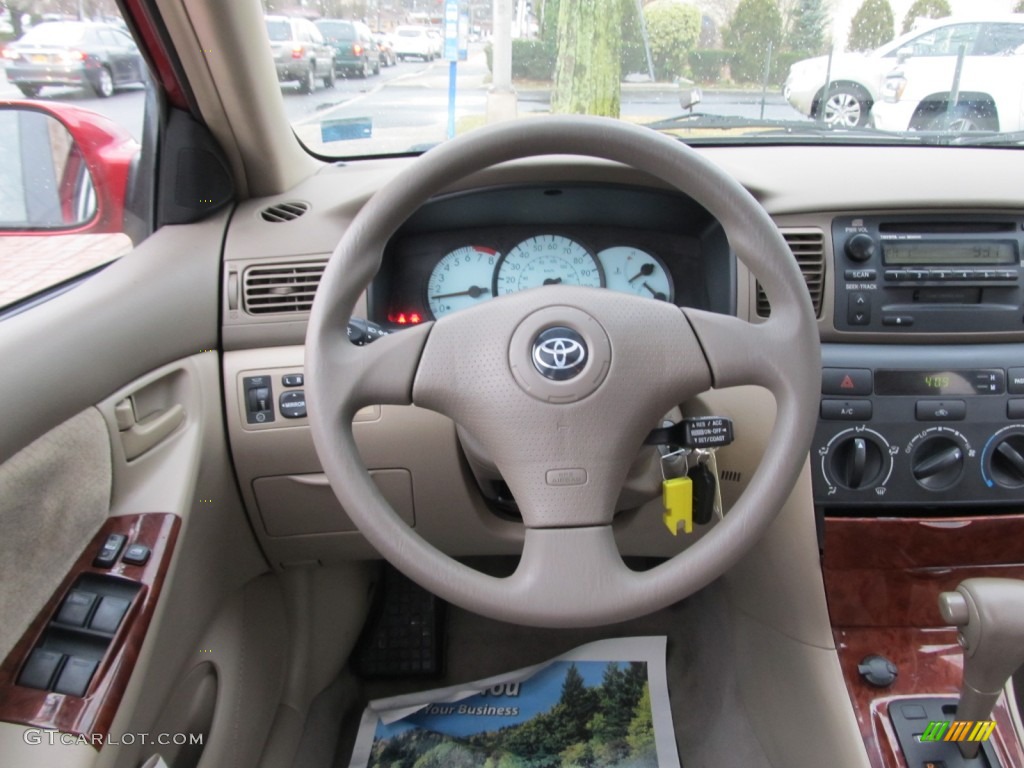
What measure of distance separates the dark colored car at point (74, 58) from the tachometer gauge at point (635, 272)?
0.89 meters

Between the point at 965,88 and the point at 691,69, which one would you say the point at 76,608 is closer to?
the point at 691,69

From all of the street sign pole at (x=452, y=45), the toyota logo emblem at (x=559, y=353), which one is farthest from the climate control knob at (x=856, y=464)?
the street sign pole at (x=452, y=45)

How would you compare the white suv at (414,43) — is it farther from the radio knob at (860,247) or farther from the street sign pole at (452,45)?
the radio knob at (860,247)

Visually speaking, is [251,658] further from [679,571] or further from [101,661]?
[679,571]

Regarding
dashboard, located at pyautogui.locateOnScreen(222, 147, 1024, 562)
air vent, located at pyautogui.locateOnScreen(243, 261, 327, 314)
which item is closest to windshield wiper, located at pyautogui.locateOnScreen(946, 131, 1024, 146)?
dashboard, located at pyautogui.locateOnScreen(222, 147, 1024, 562)

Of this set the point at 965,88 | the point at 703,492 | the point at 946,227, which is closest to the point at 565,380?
the point at 703,492

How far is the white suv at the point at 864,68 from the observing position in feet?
5.06

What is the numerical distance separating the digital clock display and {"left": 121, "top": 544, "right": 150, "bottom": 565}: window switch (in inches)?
47.8

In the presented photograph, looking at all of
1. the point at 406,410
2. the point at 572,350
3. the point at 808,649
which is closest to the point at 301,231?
the point at 406,410

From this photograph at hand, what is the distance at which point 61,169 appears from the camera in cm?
133

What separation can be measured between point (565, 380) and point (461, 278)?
1.96 feet

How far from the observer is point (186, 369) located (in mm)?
1347

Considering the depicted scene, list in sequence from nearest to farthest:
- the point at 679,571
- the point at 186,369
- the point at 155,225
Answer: the point at 679,571 < the point at 186,369 < the point at 155,225

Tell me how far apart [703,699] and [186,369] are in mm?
1294
